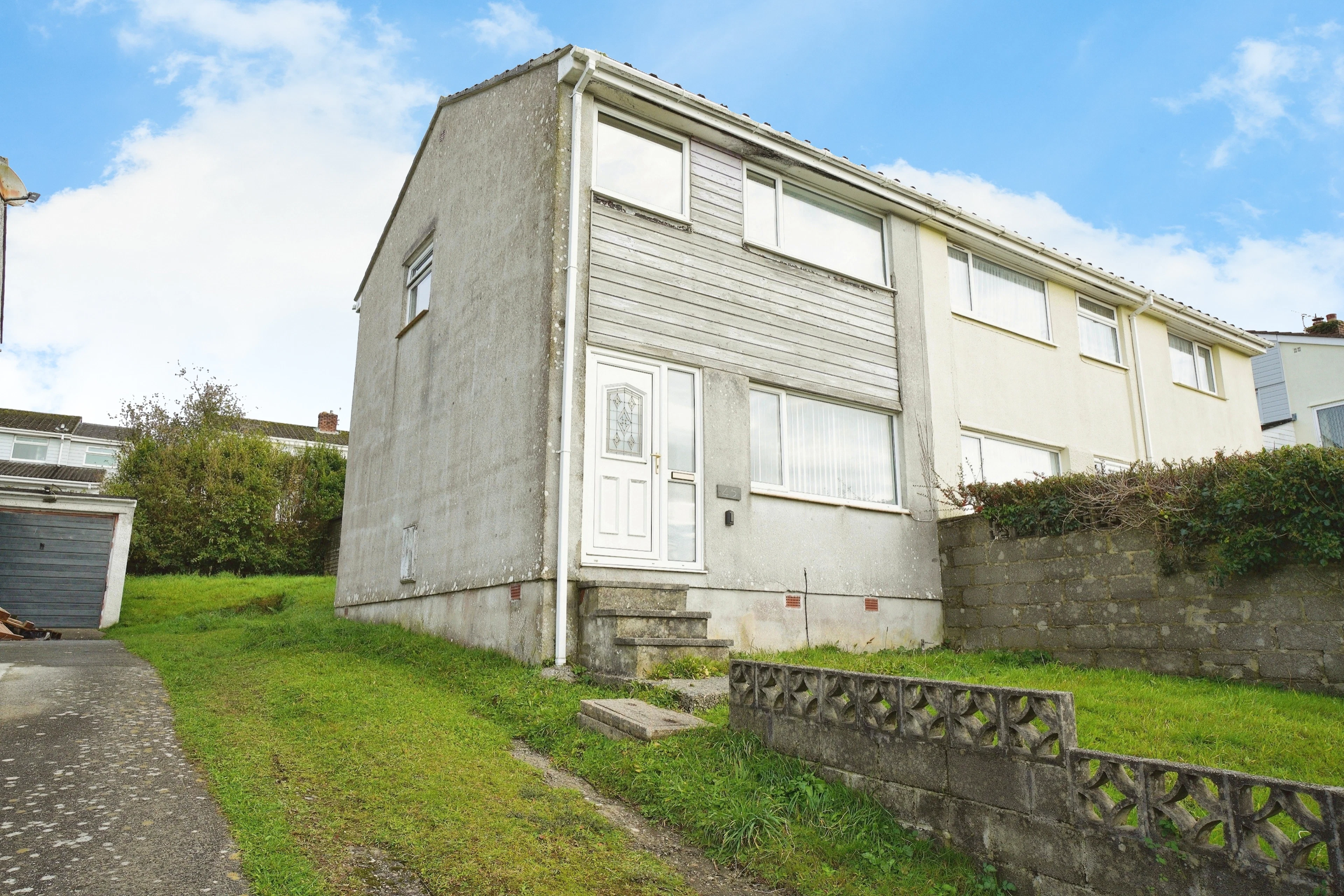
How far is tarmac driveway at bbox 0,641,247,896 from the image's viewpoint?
3.49 meters

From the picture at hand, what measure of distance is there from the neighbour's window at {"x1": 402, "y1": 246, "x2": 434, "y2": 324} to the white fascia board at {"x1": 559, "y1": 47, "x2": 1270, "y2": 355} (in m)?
4.35

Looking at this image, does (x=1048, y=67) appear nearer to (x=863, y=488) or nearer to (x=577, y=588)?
(x=863, y=488)

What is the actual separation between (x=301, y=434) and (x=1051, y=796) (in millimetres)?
42641

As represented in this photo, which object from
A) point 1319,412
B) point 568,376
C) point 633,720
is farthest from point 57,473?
point 1319,412

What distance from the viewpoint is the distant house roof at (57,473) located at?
1232 inches

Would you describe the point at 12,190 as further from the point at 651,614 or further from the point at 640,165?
the point at 651,614

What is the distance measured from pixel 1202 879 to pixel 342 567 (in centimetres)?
1341

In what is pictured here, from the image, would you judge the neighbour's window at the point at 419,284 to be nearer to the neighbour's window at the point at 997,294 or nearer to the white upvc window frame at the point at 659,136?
the white upvc window frame at the point at 659,136

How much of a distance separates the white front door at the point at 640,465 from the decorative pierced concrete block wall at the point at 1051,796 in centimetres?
392

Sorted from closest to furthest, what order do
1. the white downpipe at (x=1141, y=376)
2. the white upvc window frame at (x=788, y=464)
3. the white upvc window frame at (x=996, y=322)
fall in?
the white upvc window frame at (x=788, y=464)
the white upvc window frame at (x=996, y=322)
the white downpipe at (x=1141, y=376)

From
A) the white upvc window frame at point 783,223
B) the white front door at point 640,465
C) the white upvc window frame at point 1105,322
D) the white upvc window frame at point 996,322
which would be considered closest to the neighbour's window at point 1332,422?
the white upvc window frame at point 1105,322

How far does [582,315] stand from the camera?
29.1ft

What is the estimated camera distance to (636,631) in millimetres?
7559

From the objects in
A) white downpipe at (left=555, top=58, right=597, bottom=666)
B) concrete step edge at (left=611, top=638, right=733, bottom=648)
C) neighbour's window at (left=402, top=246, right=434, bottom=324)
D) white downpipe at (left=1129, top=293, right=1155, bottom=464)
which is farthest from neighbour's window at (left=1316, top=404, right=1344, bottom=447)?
neighbour's window at (left=402, top=246, right=434, bottom=324)
